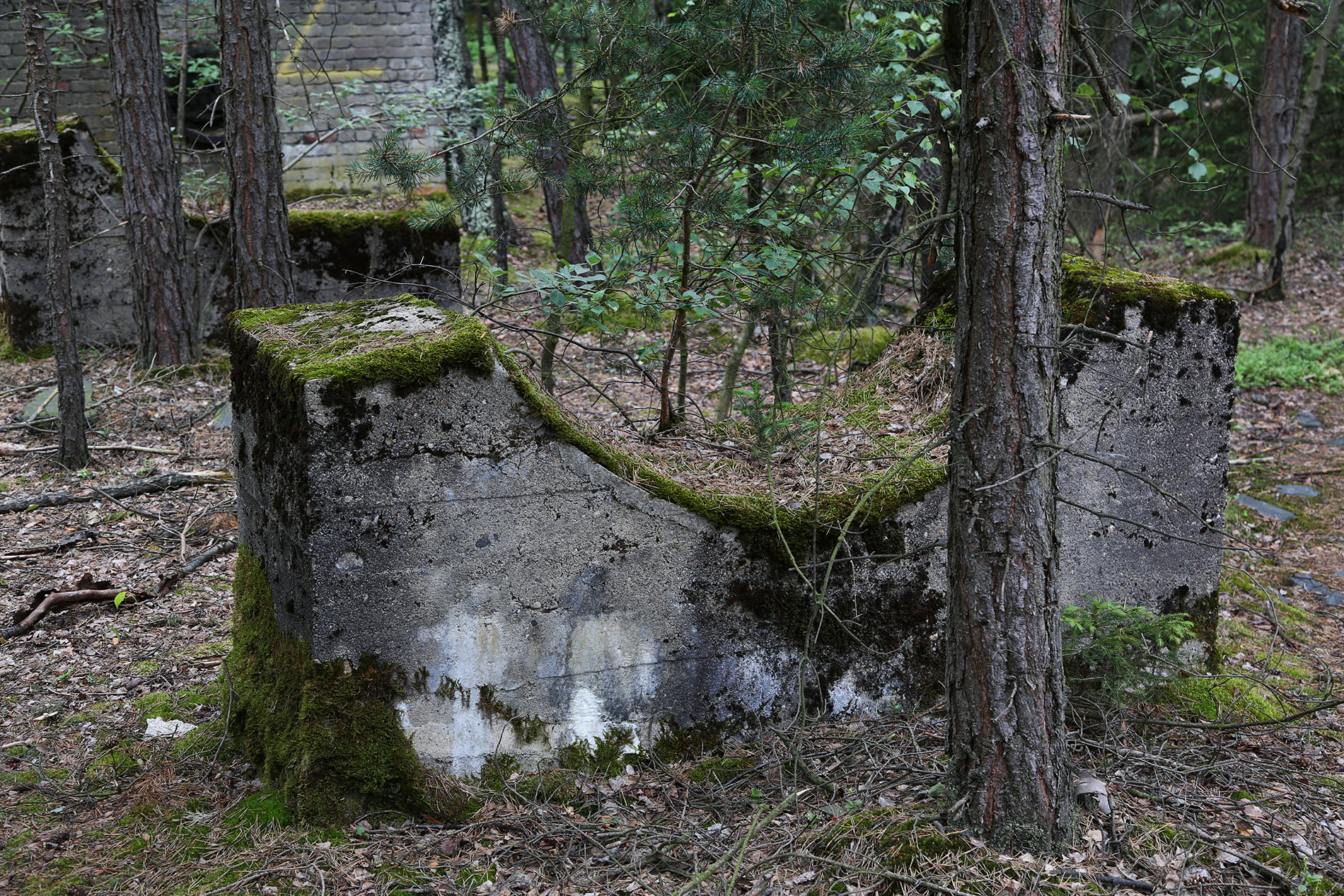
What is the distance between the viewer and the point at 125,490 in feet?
22.1

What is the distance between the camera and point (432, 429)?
3492mm

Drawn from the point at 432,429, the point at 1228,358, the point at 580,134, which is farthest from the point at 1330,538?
the point at 432,429

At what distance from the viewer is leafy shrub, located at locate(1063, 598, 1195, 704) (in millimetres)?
4023

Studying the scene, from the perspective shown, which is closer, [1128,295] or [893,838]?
[893,838]

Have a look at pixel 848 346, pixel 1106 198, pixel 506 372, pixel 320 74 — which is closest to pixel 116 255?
pixel 320 74

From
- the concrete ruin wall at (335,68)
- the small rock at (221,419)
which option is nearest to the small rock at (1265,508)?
the small rock at (221,419)

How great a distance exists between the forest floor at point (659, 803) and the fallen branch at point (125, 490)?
1.02m

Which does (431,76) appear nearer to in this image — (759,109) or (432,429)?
(759,109)

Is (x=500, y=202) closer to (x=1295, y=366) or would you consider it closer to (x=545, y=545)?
(x=545, y=545)

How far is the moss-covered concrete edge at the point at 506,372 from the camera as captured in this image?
11.3 ft

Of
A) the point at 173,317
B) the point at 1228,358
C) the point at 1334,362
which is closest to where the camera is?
the point at 1228,358

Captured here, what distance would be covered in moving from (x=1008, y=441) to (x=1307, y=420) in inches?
349

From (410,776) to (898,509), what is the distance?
228 cm

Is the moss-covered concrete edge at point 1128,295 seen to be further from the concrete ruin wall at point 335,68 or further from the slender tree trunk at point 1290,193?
the concrete ruin wall at point 335,68
